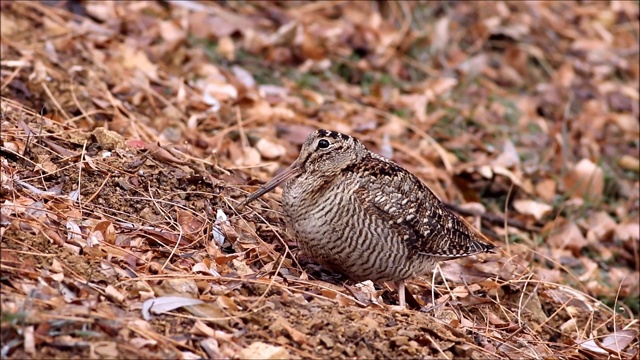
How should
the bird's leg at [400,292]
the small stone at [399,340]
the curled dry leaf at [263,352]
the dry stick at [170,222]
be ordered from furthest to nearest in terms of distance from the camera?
the bird's leg at [400,292] → the dry stick at [170,222] → the small stone at [399,340] → the curled dry leaf at [263,352]

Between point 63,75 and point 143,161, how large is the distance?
1870 mm

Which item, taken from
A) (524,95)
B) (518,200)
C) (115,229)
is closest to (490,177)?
(518,200)

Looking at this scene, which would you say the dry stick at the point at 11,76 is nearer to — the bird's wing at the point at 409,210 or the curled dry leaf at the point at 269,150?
the curled dry leaf at the point at 269,150

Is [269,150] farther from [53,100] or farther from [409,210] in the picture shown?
[409,210]

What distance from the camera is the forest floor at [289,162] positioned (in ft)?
14.0

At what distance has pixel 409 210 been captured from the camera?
536 centimetres

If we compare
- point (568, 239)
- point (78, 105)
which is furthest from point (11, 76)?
point (568, 239)

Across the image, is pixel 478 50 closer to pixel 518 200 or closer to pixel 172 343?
pixel 518 200

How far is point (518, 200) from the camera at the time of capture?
8.02 metres

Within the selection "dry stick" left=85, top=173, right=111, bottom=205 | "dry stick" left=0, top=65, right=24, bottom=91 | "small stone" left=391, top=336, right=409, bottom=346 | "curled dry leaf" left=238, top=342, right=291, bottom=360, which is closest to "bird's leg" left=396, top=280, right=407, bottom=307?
"small stone" left=391, top=336, right=409, bottom=346

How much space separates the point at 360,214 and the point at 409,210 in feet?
1.16

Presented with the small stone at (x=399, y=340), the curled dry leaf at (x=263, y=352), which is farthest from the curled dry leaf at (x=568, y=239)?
the curled dry leaf at (x=263, y=352)

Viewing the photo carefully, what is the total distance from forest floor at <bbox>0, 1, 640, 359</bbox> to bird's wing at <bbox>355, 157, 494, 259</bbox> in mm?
336

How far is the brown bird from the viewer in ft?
16.7
